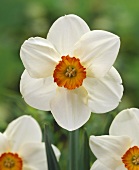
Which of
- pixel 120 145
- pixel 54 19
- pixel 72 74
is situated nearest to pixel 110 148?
pixel 120 145

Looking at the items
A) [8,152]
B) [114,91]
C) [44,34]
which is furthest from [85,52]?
[44,34]

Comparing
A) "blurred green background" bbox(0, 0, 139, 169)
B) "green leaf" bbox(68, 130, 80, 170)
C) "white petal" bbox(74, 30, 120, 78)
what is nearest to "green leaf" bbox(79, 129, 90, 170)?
"green leaf" bbox(68, 130, 80, 170)

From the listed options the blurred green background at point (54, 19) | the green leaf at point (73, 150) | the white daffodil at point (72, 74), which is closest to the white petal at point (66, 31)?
the white daffodil at point (72, 74)

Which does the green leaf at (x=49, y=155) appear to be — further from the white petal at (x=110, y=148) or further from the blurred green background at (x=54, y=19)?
the blurred green background at (x=54, y=19)

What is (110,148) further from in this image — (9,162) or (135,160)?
(9,162)

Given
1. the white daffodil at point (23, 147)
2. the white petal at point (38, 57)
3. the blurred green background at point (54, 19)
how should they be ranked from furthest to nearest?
the blurred green background at point (54, 19) < the white daffodil at point (23, 147) < the white petal at point (38, 57)

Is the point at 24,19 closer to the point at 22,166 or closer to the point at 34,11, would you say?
the point at 34,11
